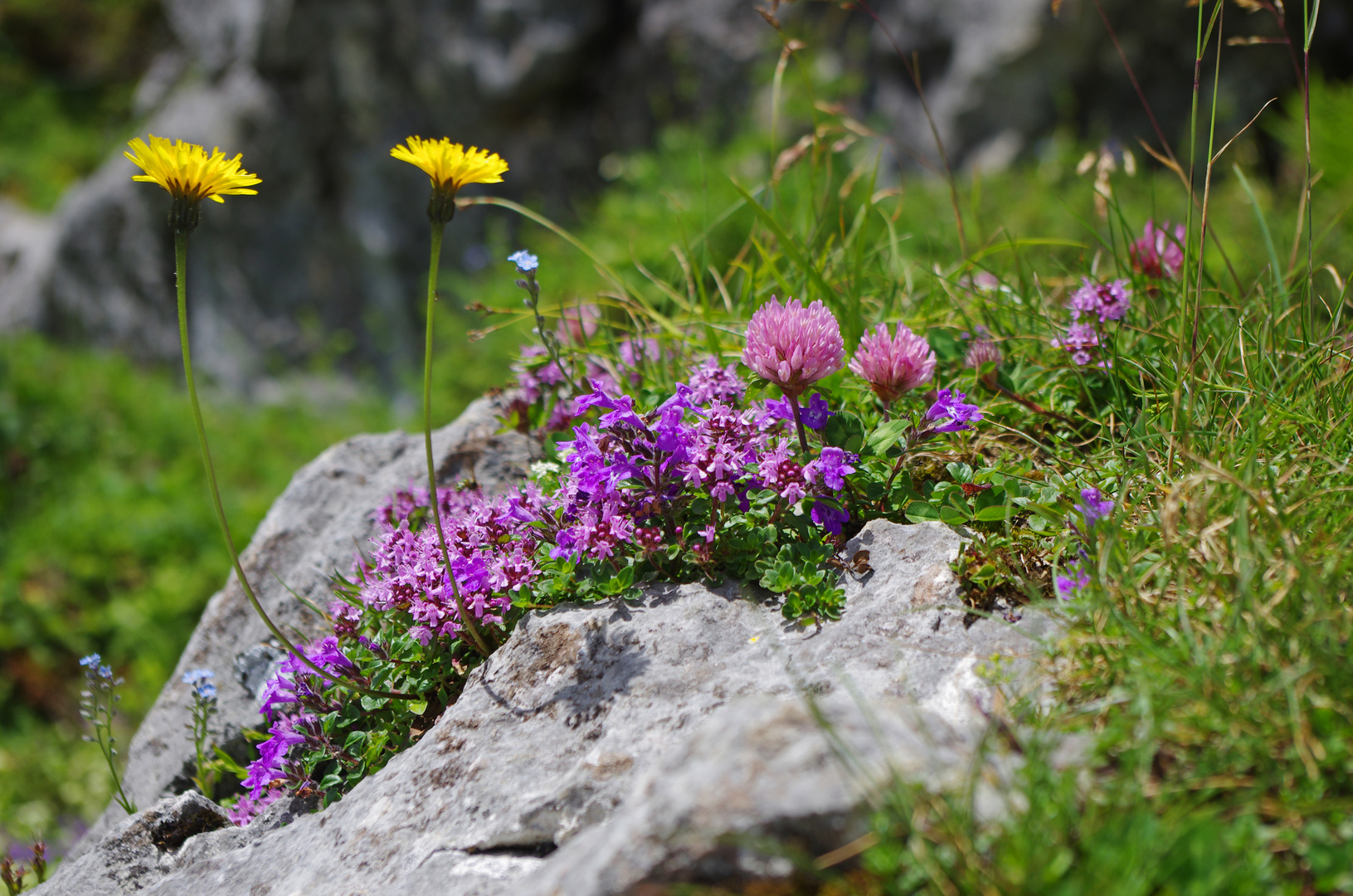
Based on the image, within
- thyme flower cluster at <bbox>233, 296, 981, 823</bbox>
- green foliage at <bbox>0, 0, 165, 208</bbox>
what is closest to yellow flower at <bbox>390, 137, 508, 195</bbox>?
thyme flower cluster at <bbox>233, 296, 981, 823</bbox>

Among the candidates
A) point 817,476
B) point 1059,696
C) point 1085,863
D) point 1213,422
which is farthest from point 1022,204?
point 1085,863

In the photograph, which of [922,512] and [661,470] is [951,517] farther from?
Result: [661,470]

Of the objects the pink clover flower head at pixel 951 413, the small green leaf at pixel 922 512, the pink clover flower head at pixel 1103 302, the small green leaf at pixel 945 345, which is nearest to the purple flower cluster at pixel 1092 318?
the pink clover flower head at pixel 1103 302

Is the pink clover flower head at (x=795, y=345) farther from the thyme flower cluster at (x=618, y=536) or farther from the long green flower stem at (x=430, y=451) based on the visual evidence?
the long green flower stem at (x=430, y=451)

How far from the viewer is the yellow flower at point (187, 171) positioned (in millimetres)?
1639

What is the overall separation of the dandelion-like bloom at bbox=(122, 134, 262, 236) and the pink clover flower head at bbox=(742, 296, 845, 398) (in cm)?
110

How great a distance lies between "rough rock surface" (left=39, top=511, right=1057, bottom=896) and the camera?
1.30 meters

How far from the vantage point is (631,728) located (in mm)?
1788

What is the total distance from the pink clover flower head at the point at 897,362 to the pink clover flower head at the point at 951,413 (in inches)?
2.8

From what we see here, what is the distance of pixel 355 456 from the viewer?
3.16 m

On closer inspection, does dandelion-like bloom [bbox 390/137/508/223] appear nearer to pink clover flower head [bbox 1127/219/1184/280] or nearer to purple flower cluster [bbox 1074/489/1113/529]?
purple flower cluster [bbox 1074/489/1113/529]

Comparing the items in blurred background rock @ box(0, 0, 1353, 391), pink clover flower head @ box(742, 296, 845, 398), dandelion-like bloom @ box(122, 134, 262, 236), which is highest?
blurred background rock @ box(0, 0, 1353, 391)

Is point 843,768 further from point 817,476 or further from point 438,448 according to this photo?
point 438,448

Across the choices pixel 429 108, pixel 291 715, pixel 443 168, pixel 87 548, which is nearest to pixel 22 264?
pixel 429 108
